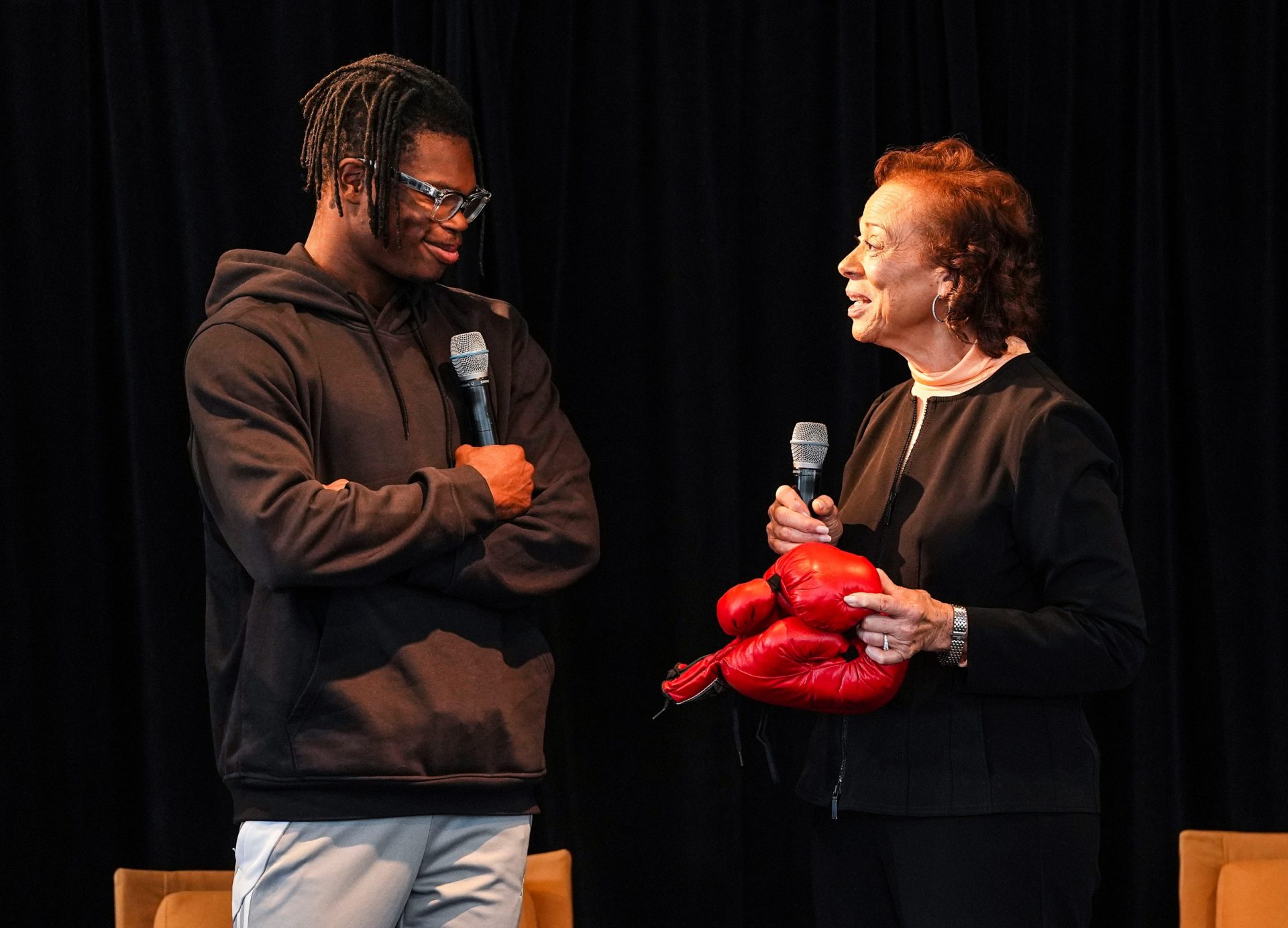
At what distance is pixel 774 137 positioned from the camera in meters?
2.97

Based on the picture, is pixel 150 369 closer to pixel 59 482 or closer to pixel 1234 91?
pixel 59 482

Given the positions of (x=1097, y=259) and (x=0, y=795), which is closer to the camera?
(x=0, y=795)

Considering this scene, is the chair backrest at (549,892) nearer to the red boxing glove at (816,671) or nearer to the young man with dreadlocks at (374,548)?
the young man with dreadlocks at (374,548)

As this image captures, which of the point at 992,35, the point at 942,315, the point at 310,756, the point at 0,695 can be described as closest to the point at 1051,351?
the point at 992,35

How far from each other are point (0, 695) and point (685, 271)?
1.75 m

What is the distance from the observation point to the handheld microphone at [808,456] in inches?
78.3

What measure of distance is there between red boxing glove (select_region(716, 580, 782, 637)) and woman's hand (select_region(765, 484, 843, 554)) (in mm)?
113

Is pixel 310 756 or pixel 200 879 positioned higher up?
pixel 310 756

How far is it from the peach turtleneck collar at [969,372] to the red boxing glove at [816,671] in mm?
472

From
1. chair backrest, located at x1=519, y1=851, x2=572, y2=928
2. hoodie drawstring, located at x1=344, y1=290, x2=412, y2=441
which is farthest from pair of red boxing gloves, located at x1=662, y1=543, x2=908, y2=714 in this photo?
chair backrest, located at x1=519, y1=851, x2=572, y2=928

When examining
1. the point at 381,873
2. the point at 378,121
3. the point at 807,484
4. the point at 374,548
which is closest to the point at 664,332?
the point at 807,484

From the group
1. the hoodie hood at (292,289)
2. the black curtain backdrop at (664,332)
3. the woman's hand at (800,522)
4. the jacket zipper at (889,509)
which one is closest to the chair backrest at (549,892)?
the black curtain backdrop at (664,332)

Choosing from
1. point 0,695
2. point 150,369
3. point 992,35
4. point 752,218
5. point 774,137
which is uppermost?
point 992,35

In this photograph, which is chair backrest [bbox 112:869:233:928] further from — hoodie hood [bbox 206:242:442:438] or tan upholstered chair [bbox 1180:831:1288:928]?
tan upholstered chair [bbox 1180:831:1288:928]
